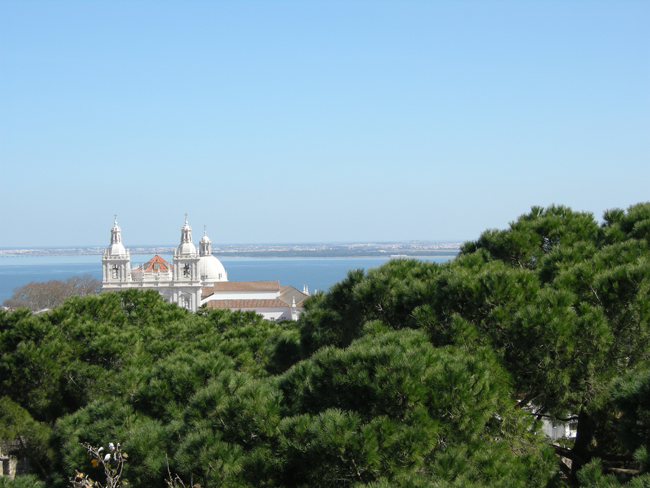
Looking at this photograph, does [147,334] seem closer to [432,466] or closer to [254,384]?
[254,384]

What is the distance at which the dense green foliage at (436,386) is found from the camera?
248 inches

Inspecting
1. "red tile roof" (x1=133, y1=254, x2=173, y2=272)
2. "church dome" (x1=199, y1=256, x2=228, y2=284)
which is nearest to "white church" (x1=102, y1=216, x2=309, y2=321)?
"red tile roof" (x1=133, y1=254, x2=173, y2=272)

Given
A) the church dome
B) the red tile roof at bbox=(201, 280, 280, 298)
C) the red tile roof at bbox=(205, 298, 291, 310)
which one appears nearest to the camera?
the red tile roof at bbox=(205, 298, 291, 310)

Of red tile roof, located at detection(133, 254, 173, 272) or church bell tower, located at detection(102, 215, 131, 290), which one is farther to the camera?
red tile roof, located at detection(133, 254, 173, 272)

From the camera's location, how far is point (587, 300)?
8.43m

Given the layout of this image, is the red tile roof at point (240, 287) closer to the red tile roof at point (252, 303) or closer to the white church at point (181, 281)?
the white church at point (181, 281)

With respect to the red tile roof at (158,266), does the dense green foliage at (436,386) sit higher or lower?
higher

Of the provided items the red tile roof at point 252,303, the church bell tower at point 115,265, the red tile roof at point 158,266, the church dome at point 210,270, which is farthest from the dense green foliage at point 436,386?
the church dome at point 210,270

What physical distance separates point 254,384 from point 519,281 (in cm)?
386

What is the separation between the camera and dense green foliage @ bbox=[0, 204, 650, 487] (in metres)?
6.30

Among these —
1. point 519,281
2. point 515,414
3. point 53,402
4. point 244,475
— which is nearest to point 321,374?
point 244,475

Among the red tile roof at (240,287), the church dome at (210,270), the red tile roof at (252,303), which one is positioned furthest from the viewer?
the church dome at (210,270)

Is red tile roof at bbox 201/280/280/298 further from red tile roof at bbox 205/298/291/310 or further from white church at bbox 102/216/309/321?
red tile roof at bbox 205/298/291/310

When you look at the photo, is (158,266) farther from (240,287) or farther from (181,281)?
(240,287)
